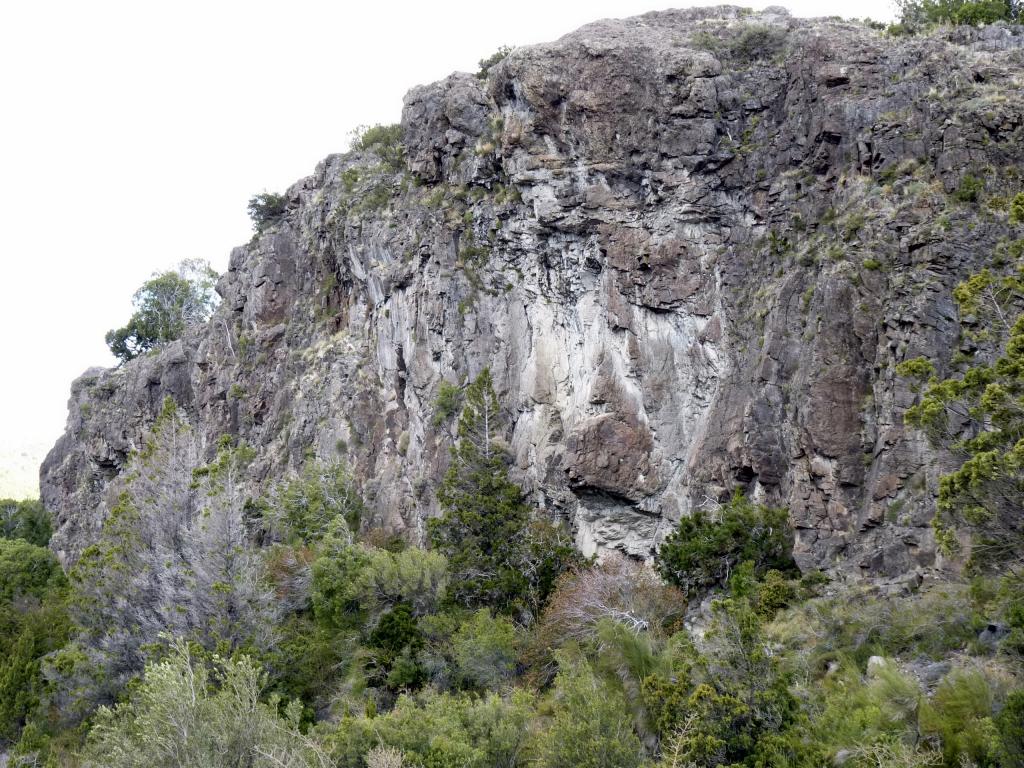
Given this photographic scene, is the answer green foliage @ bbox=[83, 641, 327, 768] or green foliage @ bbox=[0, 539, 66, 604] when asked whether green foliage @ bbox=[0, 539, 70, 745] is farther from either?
green foliage @ bbox=[83, 641, 327, 768]

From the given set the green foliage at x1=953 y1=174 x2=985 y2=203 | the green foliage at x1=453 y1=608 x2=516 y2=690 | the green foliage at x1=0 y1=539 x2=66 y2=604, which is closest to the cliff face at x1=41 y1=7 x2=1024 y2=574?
the green foliage at x1=953 y1=174 x2=985 y2=203

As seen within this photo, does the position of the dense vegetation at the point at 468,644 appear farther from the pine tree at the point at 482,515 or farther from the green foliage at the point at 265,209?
the green foliage at the point at 265,209

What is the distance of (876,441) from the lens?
87.9 feet

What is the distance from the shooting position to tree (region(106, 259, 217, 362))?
7531cm

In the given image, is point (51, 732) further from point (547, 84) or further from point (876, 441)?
point (547, 84)

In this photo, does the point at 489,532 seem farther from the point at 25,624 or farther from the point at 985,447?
the point at 985,447

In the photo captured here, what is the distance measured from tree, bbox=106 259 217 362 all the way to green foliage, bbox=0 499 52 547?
48.5 feet

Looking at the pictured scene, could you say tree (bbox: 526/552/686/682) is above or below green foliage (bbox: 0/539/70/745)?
above

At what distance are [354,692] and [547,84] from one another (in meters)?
26.4

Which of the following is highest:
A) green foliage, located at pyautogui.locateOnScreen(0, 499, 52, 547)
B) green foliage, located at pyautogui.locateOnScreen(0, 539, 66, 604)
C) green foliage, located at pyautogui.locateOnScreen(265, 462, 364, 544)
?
green foliage, located at pyautogui.locateOnScreen(265, 462, 364, 544)

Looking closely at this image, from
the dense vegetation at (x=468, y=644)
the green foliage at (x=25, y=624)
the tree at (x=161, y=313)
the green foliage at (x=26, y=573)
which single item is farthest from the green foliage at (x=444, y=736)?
the tree at (x=161, y=313)

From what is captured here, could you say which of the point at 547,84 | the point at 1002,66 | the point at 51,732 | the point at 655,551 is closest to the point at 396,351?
the point at 547,84

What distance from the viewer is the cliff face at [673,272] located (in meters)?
27.5

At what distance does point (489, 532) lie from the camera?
3469cm
